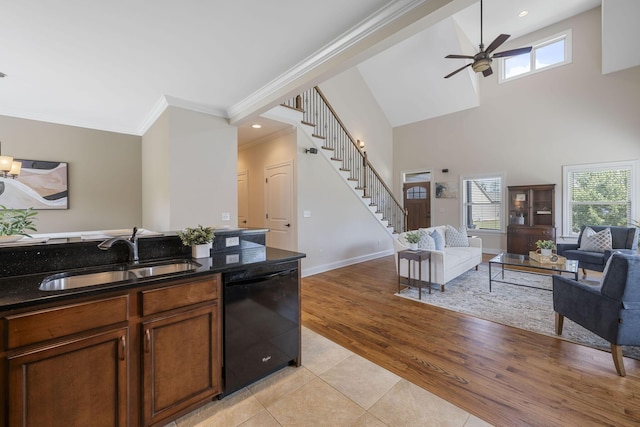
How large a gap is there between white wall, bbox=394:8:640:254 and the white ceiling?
5.51 metres

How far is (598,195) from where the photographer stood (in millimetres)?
5801

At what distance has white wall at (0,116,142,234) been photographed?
4.16 meters

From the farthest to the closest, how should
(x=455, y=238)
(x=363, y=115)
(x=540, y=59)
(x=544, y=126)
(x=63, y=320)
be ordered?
(x=363, y=115) → (x=540, y=59) → (x=544, y=126) → (x=455, y=238) → (x=63, y=320)

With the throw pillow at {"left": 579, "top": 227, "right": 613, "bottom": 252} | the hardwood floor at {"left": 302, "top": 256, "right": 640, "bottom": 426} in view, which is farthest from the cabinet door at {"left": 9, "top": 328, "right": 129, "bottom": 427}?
the throw pillow at {"left": 579, "top": 227, "right": 613, "bottom": 252}

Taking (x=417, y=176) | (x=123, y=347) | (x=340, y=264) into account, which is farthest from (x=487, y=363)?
(x=417, y=176)

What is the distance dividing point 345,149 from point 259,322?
5.51 metres

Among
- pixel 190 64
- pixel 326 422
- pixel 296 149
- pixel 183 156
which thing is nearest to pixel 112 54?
pixel 190 64

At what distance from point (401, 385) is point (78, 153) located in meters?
5.77

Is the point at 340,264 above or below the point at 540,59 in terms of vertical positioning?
below

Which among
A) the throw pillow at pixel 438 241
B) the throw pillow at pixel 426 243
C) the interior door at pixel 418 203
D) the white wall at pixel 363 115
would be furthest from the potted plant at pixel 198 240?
the interior door at pixel 418 203

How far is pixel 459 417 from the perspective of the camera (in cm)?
173

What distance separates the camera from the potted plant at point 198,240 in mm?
2170

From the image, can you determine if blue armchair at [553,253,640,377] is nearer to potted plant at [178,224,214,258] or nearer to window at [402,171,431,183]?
potted plant at [178,224,214,258]

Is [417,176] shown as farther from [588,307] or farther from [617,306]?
[617,306]
